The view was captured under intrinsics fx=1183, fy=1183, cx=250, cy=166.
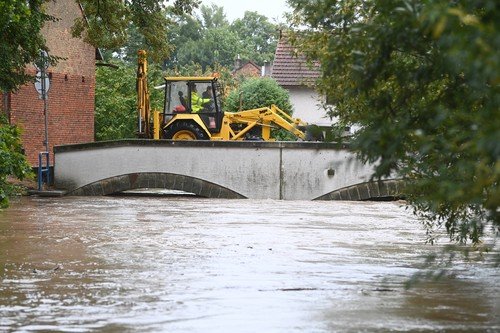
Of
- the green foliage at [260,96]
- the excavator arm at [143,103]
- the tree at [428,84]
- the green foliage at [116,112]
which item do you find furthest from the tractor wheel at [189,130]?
the tree at [428,84]

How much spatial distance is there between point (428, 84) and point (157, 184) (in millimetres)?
29941

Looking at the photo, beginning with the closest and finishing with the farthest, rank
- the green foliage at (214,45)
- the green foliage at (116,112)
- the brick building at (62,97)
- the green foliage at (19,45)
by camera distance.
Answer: the green foliage at (19,45) < the brick building at (62,97) < the green foliage at (116,112) < the green foliage at (214,45)

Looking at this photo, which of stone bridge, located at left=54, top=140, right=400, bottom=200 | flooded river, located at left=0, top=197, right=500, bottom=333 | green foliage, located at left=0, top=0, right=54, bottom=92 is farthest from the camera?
stone bridge, located at left=54, top=140, right=400, bottom=200

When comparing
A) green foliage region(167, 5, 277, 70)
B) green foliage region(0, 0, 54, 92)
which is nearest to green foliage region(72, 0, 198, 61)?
green foliage region(0, 0, 54, 92)

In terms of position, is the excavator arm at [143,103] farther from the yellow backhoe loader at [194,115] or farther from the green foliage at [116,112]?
the green foliage at [116,112]

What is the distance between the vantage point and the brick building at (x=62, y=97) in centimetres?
4131

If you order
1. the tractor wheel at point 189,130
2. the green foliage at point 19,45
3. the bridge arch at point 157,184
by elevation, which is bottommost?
the bridge arch at point 157,184

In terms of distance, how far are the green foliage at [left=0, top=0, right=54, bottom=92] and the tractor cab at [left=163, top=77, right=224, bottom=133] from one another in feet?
63.6

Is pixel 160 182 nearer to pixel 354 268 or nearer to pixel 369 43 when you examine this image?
pixel 354 268

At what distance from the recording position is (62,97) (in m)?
44.6

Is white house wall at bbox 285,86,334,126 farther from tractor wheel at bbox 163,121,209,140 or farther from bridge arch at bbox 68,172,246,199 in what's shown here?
bridge arch at bbox 68,172,246,199

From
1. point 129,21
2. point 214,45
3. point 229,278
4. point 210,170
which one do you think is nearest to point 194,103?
point 210,170

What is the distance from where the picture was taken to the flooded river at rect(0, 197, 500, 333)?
36.8 ft

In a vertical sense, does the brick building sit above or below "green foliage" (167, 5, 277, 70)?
below
